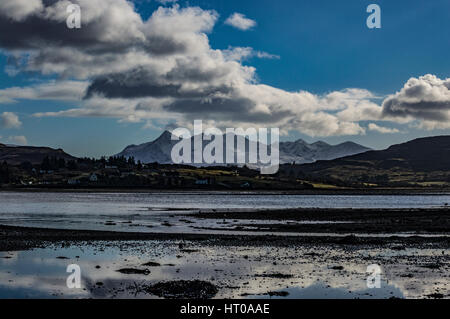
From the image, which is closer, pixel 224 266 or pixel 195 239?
pixel 224 266

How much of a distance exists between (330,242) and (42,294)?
30622mm

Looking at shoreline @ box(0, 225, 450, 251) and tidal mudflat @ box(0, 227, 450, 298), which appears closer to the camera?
tidal mudflat @ box(0, 227, 450, 298)

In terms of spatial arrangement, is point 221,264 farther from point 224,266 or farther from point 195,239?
point 195,239

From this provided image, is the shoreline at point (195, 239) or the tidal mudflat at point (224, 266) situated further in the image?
the shoreline at point (195, 239)

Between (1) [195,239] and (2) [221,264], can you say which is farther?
(1) [195,239]

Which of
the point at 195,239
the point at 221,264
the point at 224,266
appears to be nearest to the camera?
the point at 224,266

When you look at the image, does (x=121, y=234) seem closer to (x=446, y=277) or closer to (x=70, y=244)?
(x=70, y=244)

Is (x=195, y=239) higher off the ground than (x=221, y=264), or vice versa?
(x=221, y=264)

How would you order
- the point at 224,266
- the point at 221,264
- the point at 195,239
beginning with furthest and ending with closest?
1. the point at 195,239
2. the point at 221,264
3. the point at 224,266

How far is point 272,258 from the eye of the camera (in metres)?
38.8

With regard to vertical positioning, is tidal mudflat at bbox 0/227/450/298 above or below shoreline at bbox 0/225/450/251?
above

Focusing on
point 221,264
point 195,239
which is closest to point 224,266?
point 221,264

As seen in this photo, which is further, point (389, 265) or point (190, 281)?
point (389, 265)
